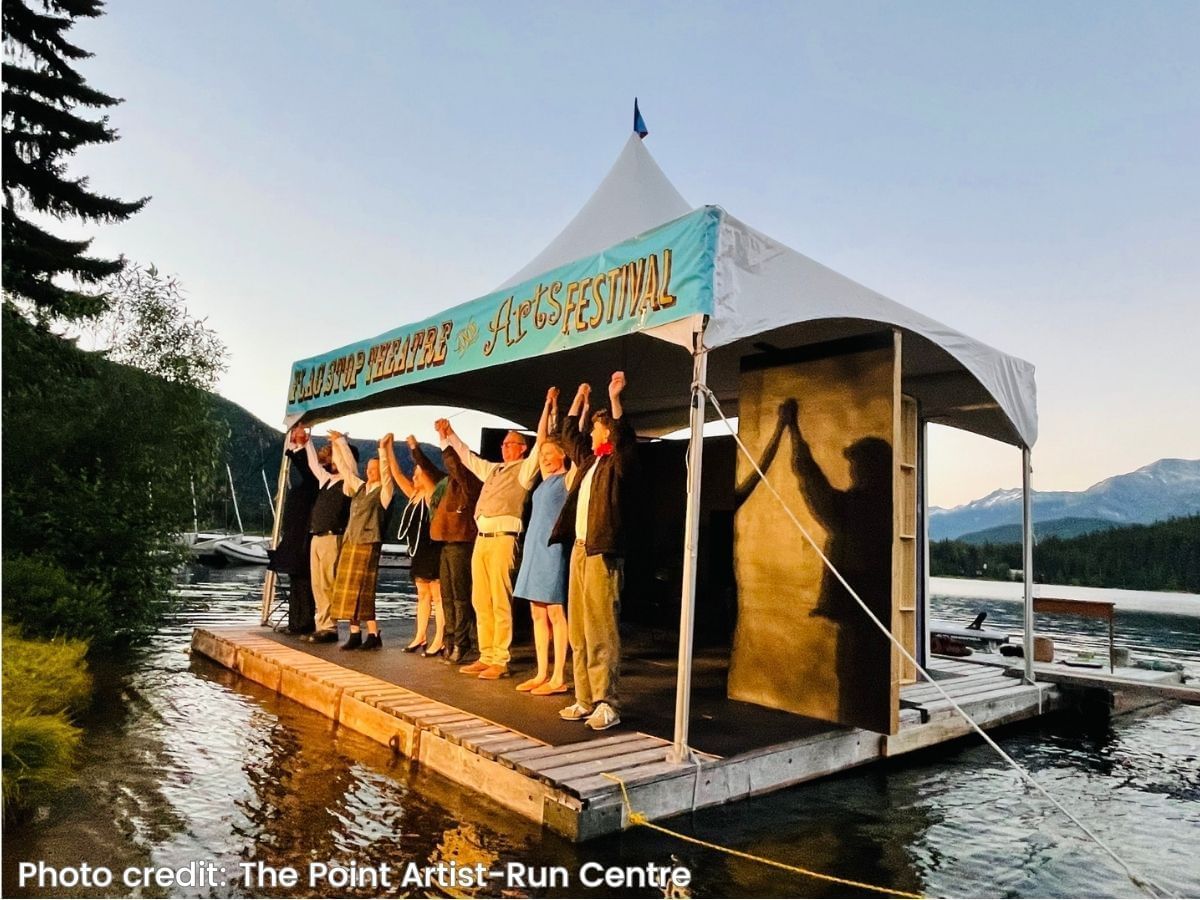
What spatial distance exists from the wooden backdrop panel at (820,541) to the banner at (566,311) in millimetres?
1258

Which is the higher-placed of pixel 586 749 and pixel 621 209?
pixel 621 209

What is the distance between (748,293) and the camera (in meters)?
3.96

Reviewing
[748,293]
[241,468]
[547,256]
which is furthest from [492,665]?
[241,468]

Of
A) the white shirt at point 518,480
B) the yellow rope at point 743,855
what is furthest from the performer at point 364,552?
the yellow rope at point 743,855

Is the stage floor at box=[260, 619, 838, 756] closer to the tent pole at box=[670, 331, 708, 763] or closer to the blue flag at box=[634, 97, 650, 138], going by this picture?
the tent pole at box=[670, 331, 708, 763]

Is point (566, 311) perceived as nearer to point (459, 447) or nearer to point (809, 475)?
point (809, 475)

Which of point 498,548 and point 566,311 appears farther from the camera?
point 498,548

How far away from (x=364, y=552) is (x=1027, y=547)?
18.7 ft

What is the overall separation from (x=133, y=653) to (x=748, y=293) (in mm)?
7532

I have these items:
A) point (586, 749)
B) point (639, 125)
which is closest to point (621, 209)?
point (639, 125)

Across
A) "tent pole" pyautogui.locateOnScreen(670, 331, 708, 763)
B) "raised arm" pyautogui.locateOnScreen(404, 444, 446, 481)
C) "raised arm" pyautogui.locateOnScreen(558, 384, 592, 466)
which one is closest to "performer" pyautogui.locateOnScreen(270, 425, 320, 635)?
"raised arm" pyautogui.locateOnScreen(404, 444, 446, 481)

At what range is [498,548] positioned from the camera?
5480mm

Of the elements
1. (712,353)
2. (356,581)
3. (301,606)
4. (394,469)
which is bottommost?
(301,606)

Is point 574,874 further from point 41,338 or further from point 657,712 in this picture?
point 41,338
